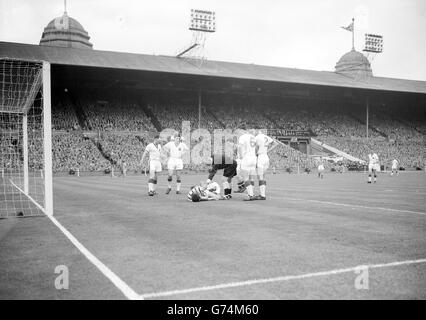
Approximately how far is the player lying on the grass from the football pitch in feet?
9.25

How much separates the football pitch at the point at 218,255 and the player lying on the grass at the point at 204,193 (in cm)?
282

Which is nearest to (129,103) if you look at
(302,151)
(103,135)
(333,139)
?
(103,135)

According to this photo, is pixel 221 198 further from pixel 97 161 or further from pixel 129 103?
pixel 129 103

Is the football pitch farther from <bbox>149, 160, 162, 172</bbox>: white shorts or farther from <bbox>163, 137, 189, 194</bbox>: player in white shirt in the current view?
<bbox>163, 137, 189, 194</bbox>: player in white shirt

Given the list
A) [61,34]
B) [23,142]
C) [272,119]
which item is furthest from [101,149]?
[61,34]

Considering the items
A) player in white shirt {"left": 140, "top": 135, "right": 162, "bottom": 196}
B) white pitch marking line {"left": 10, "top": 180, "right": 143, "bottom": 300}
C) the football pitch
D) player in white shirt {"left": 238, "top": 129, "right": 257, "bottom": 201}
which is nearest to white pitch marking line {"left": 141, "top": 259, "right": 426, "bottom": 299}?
the football pitch

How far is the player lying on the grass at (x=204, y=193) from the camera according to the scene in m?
12.0

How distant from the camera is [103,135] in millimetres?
44188

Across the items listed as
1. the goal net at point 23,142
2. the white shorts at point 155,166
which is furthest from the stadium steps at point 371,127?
the white shorts at point 155,166

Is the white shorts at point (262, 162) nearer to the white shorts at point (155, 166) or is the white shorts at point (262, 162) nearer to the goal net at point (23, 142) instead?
the white shorts at point (155, 166)

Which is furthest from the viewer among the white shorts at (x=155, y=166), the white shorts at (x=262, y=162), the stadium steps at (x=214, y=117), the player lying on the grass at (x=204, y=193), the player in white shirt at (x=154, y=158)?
the stadium steps at (x=214, y=117)

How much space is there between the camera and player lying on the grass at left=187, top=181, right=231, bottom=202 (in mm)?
11961

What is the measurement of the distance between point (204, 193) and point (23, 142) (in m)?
7.60

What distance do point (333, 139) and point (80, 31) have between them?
6296cm
